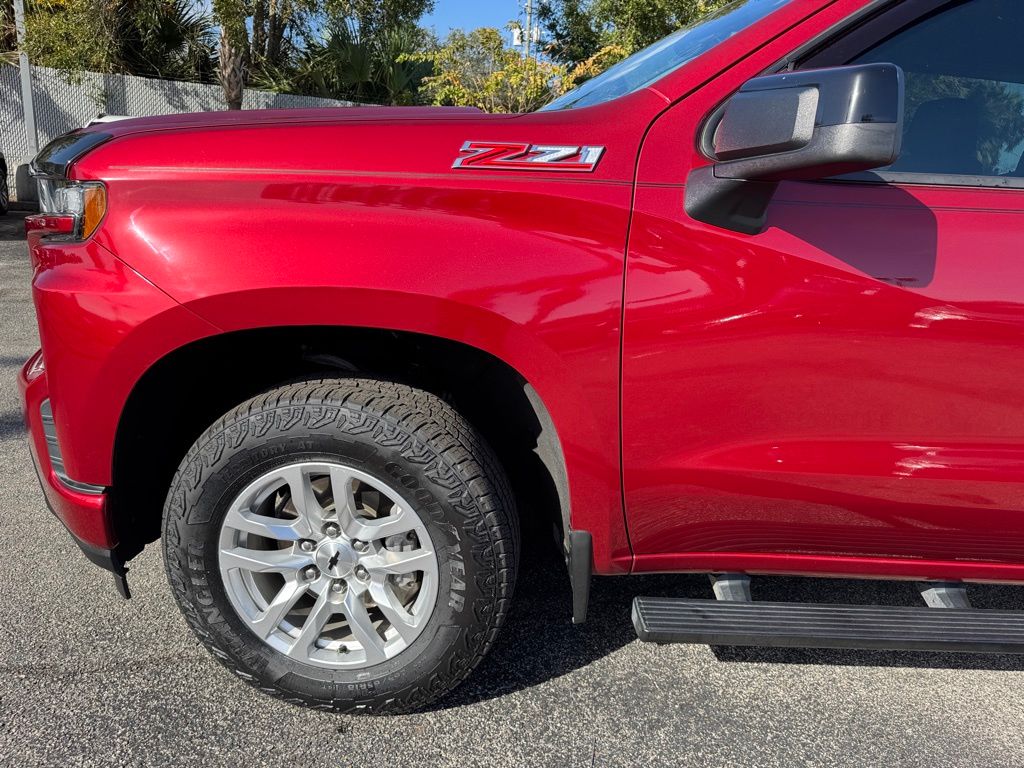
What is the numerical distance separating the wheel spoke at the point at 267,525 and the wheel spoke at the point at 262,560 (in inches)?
2.0

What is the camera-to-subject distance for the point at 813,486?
1.77m

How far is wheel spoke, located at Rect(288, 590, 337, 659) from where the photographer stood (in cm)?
190

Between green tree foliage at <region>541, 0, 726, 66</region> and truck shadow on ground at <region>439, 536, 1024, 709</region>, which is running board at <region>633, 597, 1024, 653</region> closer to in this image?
truck shadow on ground at <region>439, 536, 1024, 709</region>

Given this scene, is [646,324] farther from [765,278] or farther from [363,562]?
[363,562]

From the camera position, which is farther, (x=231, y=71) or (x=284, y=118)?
(x=231, y=71)

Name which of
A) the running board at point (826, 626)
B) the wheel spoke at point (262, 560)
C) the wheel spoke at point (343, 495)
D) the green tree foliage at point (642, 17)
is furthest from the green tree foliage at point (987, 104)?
the green tree foliage at point (642, 17)

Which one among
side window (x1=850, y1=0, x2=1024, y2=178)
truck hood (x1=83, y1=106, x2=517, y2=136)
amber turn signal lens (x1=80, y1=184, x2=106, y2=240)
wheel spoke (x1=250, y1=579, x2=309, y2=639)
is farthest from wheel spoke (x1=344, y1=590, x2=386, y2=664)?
side window (x1=850, y1=0, x2=1024, y2=178)

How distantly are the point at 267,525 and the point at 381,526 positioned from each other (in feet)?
0.88

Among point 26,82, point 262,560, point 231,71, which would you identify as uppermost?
point 231,71

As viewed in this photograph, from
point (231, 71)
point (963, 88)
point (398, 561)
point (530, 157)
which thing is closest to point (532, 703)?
point (398, 561)

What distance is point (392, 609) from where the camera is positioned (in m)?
1.90

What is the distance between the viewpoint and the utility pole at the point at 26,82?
42.3 ft

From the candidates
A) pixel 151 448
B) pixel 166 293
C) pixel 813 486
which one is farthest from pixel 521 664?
pixel 166 293

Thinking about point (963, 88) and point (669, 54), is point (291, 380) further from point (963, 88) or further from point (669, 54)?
point (963, 88)
